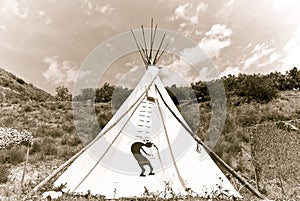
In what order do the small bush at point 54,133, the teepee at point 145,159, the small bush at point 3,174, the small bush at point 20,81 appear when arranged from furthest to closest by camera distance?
the small bush at point 20,81 → the small bush at point 54,133 → the small bush at point 3,174 → the teepee at point 145,159

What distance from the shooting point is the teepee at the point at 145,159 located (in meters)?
5.59

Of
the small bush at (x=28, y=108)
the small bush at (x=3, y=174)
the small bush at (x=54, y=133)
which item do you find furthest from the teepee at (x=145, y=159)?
the small bush at (x=28, y=108)

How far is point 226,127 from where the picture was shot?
13.1m

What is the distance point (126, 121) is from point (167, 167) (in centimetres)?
136

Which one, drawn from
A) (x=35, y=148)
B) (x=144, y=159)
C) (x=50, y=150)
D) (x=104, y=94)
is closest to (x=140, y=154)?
(x=144, y=159)

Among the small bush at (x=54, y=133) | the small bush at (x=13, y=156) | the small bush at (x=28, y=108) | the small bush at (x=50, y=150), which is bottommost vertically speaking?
the small bush at (x=13, y=156)

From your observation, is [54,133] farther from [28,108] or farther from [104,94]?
[104,94]

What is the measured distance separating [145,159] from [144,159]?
2 cm

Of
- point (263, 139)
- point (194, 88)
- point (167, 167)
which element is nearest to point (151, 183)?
point (167, 167)

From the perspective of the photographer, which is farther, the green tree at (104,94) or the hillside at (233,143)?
the green tree at (104,94)

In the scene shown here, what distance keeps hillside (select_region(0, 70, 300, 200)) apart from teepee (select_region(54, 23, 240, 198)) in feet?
2.10

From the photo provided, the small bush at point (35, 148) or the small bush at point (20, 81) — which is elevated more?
the small bush at point (20, 81)

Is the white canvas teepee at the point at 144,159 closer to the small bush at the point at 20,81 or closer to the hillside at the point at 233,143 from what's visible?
the hillside at the point at 233,143

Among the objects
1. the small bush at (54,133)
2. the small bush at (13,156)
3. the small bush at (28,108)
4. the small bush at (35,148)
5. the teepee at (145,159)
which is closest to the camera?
the teepee at (145,159)
